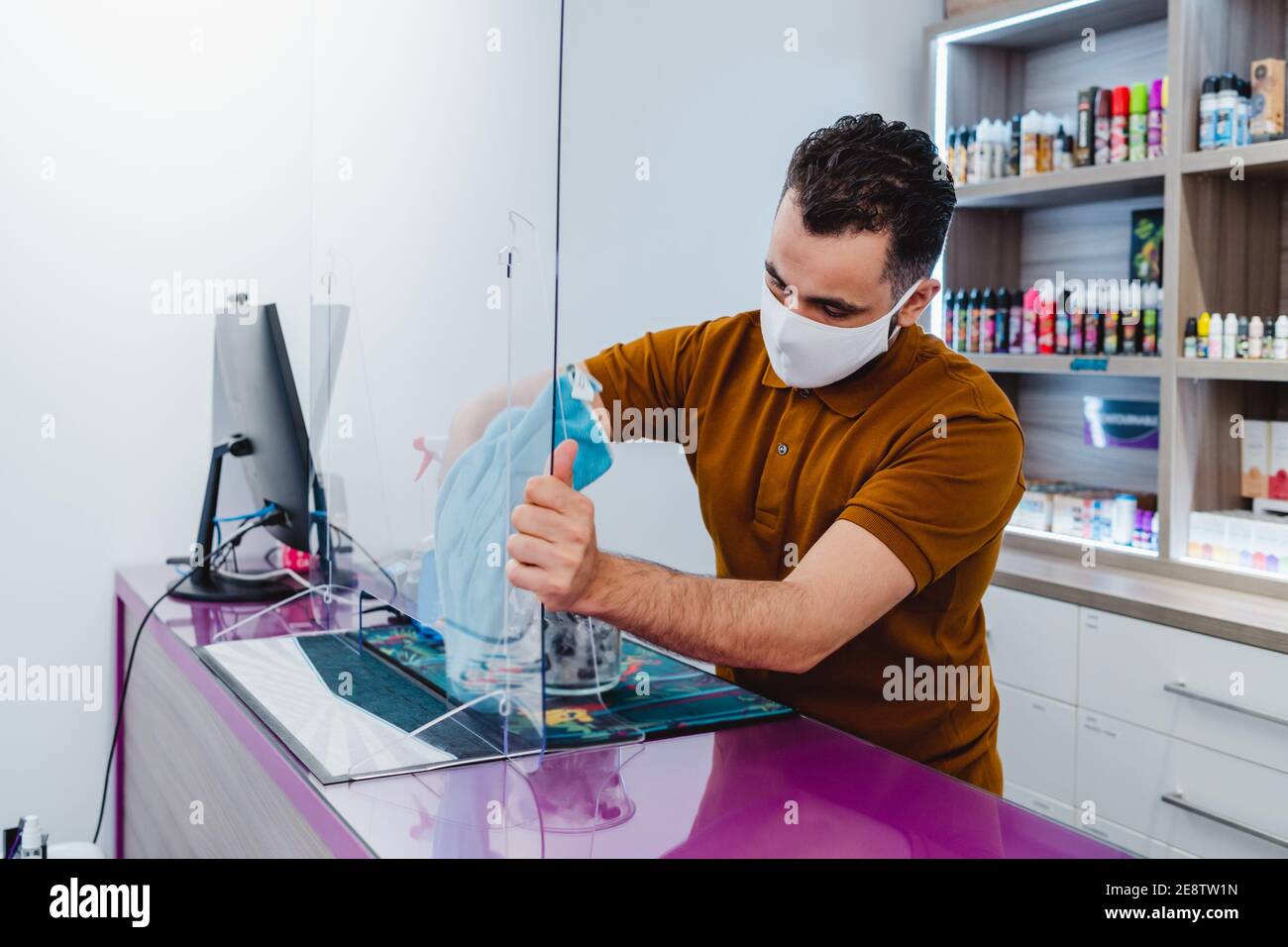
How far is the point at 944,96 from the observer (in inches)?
137

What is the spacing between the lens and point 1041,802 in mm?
2732

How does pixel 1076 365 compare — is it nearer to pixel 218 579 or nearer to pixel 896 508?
pixel 896 508

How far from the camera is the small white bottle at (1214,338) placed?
105 inches

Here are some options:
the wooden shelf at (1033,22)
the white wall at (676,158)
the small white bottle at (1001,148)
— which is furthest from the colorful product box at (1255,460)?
the white wall at (676,158)

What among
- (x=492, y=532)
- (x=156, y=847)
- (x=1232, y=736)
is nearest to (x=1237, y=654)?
(x=1232, y=736)

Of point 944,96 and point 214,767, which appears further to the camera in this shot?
point 944,96

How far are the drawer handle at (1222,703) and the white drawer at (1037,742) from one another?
0.30m

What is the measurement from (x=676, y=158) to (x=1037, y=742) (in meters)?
1.77

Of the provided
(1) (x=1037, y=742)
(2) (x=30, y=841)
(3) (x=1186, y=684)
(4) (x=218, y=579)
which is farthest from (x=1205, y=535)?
(2) (x=30, y=841)

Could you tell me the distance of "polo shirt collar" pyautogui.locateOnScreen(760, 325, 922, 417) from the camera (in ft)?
5.38

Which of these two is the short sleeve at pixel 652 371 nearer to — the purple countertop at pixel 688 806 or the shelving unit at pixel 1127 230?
the purple countertop at pixel 688 806
